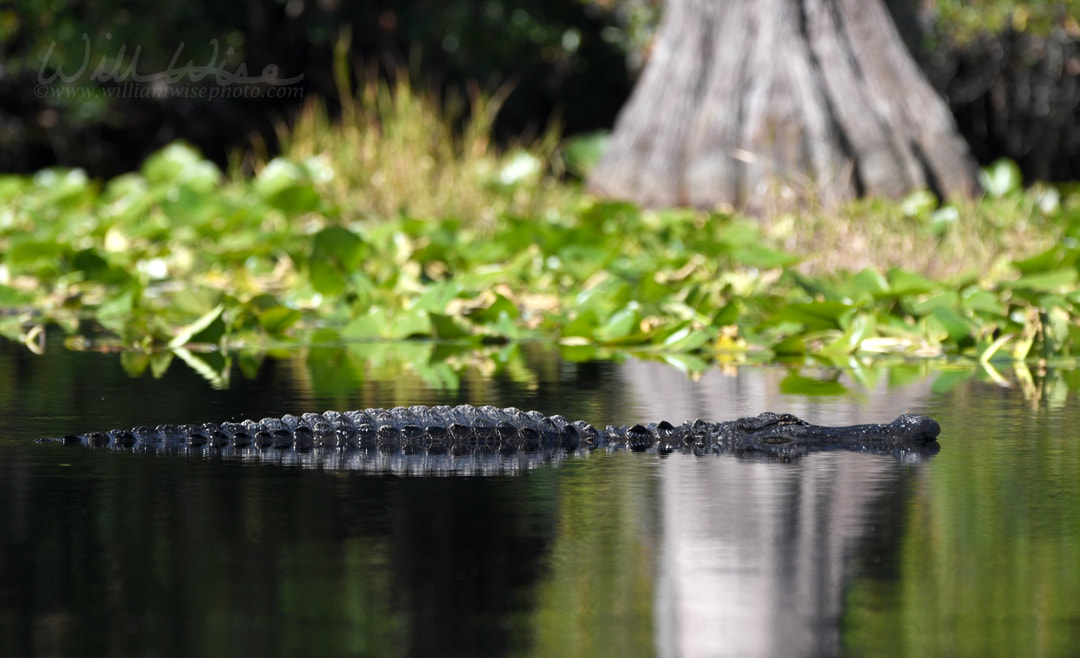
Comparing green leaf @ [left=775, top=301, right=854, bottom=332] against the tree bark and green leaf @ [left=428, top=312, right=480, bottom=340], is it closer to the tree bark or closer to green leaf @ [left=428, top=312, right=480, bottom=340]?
green leaf @ [left=428, top=312, right=480, bottom=340]

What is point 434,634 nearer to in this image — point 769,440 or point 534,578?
point 534,578

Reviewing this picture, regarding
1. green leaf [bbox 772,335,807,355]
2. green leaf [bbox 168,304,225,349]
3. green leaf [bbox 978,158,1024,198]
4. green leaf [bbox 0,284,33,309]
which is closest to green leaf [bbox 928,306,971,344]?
green leaf [bbox 772,335,807,355]

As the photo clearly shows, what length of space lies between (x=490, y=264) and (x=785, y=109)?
3304mm

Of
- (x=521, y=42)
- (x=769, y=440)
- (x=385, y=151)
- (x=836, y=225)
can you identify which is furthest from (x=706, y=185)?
(x=769, y=440)

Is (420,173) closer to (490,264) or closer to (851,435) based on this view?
(490,264)

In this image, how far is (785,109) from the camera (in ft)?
33.8

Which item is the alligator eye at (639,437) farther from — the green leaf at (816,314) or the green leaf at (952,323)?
the green leaf at (952,323)

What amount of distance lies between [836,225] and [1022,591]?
5.37m

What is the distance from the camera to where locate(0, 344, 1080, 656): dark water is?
7.54 feet

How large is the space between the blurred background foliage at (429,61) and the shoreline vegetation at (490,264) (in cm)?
220

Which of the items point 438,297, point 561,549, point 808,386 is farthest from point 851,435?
point 438,297

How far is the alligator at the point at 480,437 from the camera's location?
3830mm

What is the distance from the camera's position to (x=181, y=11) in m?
12.9

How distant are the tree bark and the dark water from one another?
5.86 meters
